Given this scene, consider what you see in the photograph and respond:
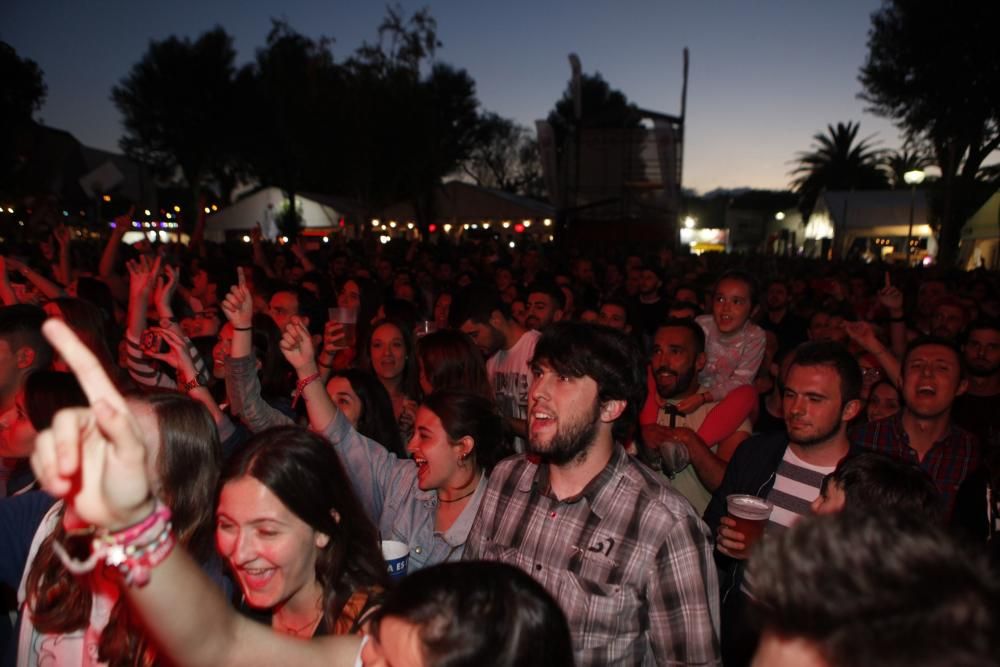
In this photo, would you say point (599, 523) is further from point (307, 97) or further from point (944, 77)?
point (944, 77)

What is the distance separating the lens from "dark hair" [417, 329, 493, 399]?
4363 millimetres

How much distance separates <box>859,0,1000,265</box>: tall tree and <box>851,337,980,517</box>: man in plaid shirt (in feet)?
79.9

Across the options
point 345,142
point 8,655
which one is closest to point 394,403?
point 8,655

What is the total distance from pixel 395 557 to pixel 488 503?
403 mm

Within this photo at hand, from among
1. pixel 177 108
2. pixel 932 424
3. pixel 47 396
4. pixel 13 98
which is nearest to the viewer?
pixel 47 396

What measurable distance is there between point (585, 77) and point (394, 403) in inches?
3059

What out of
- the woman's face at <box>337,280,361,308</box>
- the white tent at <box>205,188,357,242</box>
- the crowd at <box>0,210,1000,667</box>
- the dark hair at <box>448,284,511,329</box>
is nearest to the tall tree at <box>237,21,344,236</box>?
the white tent at <box>205,188,357,242</box>

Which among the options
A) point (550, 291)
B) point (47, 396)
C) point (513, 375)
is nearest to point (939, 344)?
point (513, 375)

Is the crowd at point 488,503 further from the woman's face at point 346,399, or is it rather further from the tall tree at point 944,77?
the tall tree at point 944,77

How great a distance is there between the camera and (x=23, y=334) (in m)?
3.93

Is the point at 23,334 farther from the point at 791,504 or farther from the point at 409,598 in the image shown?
the point at 791,504

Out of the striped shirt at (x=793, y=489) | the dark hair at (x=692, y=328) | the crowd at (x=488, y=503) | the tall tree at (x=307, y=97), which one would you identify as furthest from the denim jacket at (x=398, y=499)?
the tall tree at (x=307, y=97)

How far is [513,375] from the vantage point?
544 cm

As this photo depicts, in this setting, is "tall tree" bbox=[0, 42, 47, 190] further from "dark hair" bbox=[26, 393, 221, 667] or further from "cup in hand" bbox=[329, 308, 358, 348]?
"dark hair" bbox=[26, 393, 221, 667]
